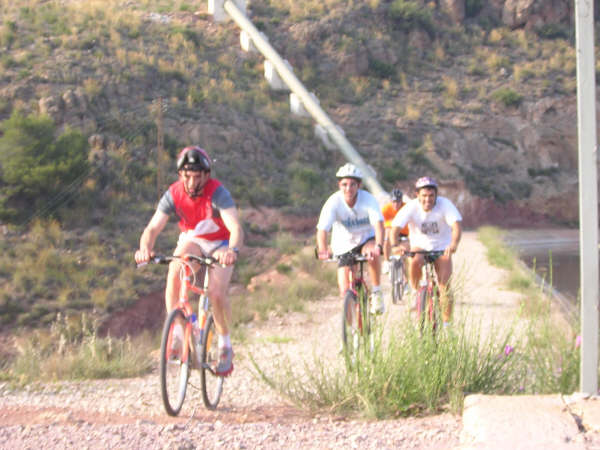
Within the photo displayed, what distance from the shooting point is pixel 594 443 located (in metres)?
3.84

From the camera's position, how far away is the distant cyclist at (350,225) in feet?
24.0

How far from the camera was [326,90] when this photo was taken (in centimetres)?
4406

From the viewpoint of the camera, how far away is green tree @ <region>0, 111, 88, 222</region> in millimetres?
24686

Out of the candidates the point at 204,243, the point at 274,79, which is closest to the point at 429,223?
the point at 204,243

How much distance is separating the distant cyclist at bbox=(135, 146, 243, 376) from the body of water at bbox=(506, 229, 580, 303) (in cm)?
1260

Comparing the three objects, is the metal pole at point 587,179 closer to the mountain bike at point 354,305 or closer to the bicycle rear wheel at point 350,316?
the mountain bike at point 354,305

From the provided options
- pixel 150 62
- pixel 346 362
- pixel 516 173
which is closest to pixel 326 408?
pixel 346 362

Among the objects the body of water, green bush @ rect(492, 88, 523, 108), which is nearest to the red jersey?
the body of water

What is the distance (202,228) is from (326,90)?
129 feet

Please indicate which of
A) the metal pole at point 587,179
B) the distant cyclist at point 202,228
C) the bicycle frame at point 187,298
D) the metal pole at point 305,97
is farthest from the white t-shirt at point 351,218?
the metal pole at point 305,97

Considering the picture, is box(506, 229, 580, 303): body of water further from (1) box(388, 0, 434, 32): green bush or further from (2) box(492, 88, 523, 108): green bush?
(1) box(388, 0, 434, 32): green bush

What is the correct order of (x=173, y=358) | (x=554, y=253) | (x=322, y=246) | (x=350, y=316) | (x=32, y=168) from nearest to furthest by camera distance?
(x=173, y=358) < (x=350, y=316) < (x=322, y=246) < (x=32, y=168) < (x=554, y=253)

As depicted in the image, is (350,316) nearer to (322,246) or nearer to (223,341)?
(322,246)

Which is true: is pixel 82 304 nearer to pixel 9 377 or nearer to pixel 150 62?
pixel 9 377
